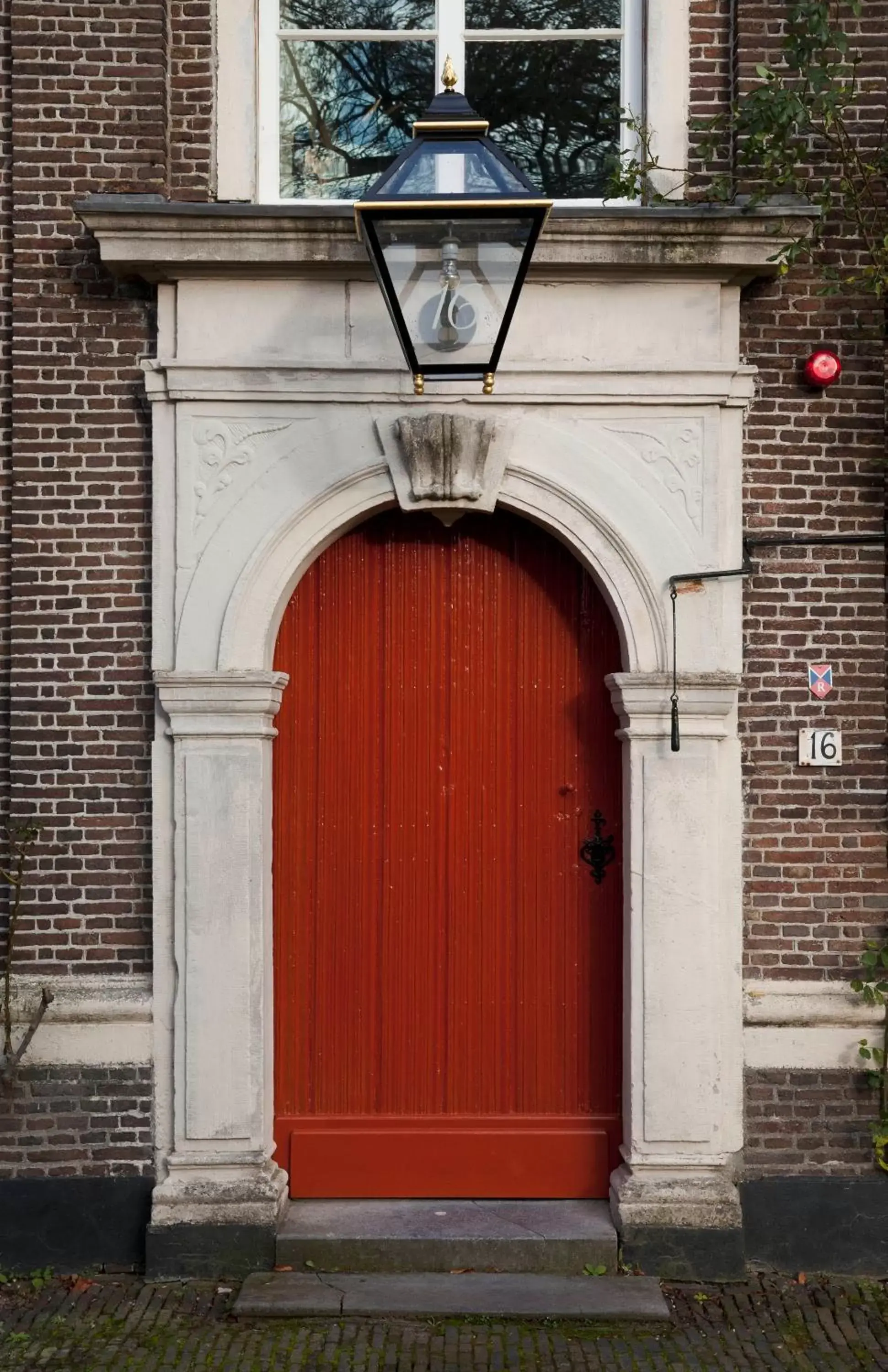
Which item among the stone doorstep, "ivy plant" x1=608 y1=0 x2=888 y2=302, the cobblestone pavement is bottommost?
the cobblestone pavement

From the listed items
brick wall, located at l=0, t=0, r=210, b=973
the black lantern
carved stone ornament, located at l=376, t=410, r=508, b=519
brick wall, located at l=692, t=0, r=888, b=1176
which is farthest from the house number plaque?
brick wall, located at l=0, t=0, r=210, b=973

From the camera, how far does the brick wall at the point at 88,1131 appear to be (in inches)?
215

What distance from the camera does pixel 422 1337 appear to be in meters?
4.83

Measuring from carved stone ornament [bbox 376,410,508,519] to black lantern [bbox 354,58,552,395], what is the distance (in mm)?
628

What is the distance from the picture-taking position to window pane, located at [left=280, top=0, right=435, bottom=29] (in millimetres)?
5898

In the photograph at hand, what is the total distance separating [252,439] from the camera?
5.52 metres

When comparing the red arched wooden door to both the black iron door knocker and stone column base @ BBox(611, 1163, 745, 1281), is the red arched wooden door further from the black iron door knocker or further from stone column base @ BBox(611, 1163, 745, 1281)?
stone column base @ BBox(611, 1163, 745, 1281)

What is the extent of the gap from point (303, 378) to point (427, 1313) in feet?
12.1

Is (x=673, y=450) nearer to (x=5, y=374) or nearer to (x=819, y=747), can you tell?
(x=819, y=747)

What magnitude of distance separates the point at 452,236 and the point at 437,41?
1.92 meters

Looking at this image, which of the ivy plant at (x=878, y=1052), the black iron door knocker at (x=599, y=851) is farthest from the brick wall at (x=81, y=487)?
the ivy plant at (x=878, y=1052)

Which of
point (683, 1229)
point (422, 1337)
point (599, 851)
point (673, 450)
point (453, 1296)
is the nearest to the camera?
point (422, 1337)

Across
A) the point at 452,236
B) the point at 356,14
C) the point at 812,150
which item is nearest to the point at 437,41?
the point at 356,14

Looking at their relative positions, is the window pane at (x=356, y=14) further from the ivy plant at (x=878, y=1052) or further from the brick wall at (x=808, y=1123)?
the brick wall at (x=808, y=1123)
